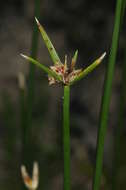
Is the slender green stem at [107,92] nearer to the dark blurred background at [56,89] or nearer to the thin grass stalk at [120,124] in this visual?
the thin grass stalk at [120,124]

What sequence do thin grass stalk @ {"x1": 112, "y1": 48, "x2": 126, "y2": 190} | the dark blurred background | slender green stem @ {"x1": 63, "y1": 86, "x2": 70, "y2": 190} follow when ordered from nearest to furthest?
slender green stem @ {"x1": 63, "y1": 86, "x2": 70, "y2": 190}
thin grass stalk @ {"x1": 112, "y1": 48, "x2": 126, "y2": 190}
the dark blurred background

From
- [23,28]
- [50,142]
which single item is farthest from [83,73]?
[23,28]

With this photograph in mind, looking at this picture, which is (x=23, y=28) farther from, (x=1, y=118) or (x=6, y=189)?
(x=6, y=189)

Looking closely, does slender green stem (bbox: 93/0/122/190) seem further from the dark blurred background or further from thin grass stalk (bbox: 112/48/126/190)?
the dark blurred background

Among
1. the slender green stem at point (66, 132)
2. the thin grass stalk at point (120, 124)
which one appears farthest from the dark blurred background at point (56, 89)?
the slender green stem at point (66, 132)

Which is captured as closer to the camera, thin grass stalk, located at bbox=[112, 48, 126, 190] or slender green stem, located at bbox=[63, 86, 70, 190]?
slender green stem, located at bbox=[63, 86, 70, 190]

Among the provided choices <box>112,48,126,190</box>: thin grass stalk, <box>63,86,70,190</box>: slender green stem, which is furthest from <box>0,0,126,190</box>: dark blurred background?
<box>63,86,70,190</box>: slender green stem

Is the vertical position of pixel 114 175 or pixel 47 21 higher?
pixel 47 21

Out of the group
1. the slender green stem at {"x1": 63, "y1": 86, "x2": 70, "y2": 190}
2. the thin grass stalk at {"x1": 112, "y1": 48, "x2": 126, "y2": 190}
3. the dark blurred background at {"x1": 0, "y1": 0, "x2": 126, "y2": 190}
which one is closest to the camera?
the slender green stem at {"x1": 63, "y1": 86, "x2": 70, "y2": 190}

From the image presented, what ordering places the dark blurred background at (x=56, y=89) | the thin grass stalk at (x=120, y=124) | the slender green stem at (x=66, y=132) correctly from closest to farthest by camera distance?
the slender green stem at (x=66, y=132), the thin grass stalk at (x=120, y=124), the dark blurred background at (x=56, y=89)
